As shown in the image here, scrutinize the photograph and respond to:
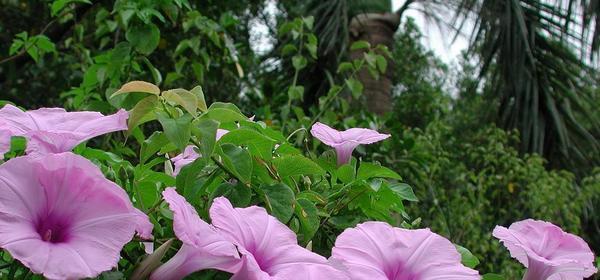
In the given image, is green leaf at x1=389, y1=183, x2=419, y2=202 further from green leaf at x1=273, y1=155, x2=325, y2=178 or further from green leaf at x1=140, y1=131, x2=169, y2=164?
green leaf at x1=140, y1=131, x2=169, y2=164

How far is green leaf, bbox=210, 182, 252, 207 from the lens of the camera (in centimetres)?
58

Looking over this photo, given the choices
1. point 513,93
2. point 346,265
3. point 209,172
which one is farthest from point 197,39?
point 513,93

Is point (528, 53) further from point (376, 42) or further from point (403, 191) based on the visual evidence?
point (403, 191)

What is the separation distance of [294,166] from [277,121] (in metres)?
1.98

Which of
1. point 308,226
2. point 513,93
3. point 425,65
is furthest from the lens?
point 425,65

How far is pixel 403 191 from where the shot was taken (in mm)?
746

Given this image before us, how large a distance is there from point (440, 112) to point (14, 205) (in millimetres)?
5569

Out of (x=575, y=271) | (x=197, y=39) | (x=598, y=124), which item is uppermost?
(x=197, y=39)

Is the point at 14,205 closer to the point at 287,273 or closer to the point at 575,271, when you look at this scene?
the point at 287,273

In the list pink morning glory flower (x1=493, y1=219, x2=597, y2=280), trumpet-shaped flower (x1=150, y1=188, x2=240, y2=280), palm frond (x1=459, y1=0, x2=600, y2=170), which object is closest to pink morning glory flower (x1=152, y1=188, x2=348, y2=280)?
trumpet-shaped flower (x1=150, y1=188, x2=240, y2=280)

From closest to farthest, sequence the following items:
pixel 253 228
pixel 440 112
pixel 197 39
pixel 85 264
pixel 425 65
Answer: pixel 85 264 < pixel 253 228 < pixel 197 39 < pixel 440 112 < pixel 425 65

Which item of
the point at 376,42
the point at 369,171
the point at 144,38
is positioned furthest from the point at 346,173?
the point at 376,42

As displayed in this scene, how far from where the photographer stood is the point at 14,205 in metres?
0.42

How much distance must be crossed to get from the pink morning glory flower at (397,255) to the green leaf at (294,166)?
10 cm
